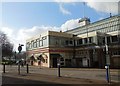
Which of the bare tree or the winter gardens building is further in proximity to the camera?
the bare tree

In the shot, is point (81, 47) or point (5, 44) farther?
point (5, 44)

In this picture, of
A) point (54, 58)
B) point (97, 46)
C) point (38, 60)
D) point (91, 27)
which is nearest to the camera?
point (97, 46)

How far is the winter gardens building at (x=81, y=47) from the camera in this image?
50.8 meters

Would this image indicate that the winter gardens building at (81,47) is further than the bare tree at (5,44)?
No

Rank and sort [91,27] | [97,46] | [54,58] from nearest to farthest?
1. [97,46]
2. [54,58]
3. [91,27]

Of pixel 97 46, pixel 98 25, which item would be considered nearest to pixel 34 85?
pixel 97 46

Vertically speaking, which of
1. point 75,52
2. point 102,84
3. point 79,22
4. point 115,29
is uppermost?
point 79,22

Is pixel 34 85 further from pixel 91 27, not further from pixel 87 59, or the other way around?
pixel 91 27

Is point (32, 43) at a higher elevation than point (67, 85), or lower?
higher

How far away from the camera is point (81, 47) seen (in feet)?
185

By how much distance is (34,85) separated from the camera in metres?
16.9

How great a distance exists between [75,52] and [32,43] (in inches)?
478

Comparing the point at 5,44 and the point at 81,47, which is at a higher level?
the point at 5,44

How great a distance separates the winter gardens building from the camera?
50803mm
